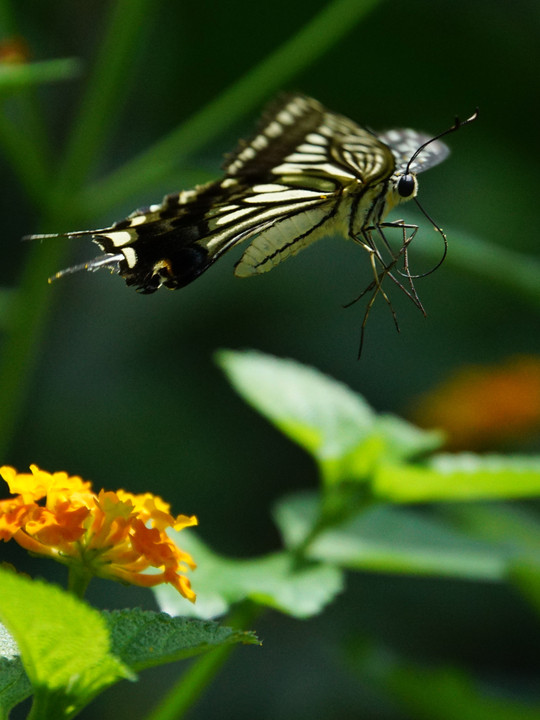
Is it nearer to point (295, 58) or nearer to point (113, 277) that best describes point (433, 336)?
point (113, 277)

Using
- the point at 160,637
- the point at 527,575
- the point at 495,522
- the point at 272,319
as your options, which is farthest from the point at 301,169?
the point at 272,319

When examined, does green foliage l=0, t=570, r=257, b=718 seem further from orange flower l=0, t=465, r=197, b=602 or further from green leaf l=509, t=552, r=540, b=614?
green leaf l=509, t=552, r=540, b=614

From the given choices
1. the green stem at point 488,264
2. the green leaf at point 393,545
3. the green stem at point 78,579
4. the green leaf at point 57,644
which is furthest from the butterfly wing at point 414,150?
the green leaf at point 57,644

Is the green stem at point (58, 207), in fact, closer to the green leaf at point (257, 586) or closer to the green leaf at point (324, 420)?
the green leaf at point (324, 420)

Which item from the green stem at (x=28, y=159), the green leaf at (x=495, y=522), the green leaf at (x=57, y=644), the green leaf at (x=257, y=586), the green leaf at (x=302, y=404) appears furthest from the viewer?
the green leaf at (x=495, y=522)

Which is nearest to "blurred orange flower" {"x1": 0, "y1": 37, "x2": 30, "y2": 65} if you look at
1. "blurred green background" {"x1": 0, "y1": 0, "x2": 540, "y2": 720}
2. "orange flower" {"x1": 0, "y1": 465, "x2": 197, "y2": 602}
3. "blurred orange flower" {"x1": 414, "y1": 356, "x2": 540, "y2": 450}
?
"orange flower" {"x1": 0, "y1": 465, "x2": 197, "y2": 602}

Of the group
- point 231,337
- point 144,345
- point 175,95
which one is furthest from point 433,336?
point 175,95
